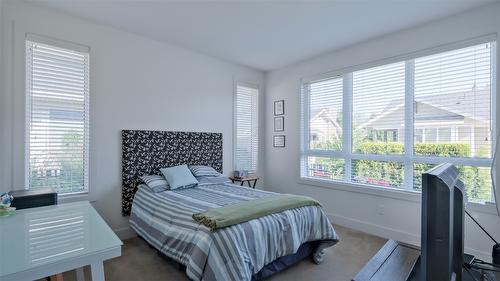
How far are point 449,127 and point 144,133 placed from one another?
3.78 meters

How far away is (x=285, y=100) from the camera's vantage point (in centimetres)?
472

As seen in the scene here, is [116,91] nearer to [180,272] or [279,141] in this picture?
[180,272]

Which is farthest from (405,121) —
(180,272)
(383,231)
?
A: (180,272)

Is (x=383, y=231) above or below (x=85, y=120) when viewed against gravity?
below

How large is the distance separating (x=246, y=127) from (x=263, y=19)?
2207 mm

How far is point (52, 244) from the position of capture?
3.78 feet

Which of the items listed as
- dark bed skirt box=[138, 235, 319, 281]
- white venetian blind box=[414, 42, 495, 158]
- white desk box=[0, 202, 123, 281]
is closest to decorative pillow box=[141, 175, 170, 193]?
dark bed skirt box=[138, 235, 319, 281]

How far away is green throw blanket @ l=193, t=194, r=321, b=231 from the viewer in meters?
2.00

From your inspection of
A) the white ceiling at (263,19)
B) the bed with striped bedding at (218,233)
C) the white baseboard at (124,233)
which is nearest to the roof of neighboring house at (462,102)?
the white ceiling at (263,19)

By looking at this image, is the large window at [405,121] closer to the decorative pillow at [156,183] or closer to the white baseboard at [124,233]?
the decorative pillow at [156,183]

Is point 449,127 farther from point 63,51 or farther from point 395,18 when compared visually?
point 63,51

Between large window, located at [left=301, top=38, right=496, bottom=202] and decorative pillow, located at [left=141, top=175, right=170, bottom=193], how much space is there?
2.38m

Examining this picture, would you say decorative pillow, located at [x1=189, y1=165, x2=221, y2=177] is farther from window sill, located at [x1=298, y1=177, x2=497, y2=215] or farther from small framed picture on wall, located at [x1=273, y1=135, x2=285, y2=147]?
window sill, located at [x1=298, y1=177, x2=497, y2=215]

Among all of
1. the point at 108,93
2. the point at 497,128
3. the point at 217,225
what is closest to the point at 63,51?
the point at 108,93
